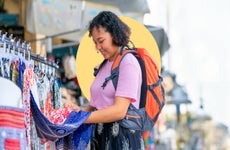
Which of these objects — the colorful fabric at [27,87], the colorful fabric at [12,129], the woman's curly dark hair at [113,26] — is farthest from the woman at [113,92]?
the colorful fabric at [12,129]

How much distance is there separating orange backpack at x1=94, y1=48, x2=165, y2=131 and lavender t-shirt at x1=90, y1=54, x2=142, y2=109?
0.11 ft

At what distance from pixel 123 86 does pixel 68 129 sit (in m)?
0.41

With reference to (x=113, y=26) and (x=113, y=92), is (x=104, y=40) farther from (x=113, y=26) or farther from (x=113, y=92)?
(x=113, y=92)

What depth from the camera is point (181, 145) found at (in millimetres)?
39625

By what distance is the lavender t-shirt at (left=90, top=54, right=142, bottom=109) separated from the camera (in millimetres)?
4422

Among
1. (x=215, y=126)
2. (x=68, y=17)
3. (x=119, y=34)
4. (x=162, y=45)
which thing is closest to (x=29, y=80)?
(x=119, y=34)

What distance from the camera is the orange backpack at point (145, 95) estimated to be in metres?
4.52

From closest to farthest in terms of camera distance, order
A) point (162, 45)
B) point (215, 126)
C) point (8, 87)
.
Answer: point (8, 87)
point (162, 45)
point (215, 126)

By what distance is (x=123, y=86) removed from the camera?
4414 mm

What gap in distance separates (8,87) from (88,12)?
6.58m

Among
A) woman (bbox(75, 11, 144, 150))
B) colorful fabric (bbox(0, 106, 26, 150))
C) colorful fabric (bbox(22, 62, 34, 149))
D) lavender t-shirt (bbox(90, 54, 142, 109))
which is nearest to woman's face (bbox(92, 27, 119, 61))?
woman (bbox(75, 11, 144, 150))

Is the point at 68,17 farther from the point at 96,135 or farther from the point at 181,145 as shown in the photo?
the point at 181,145

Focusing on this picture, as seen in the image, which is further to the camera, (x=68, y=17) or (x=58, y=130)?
(x=68, y=17)

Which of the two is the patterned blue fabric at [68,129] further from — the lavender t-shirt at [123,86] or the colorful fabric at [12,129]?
the colorful fabric at [12,129]
